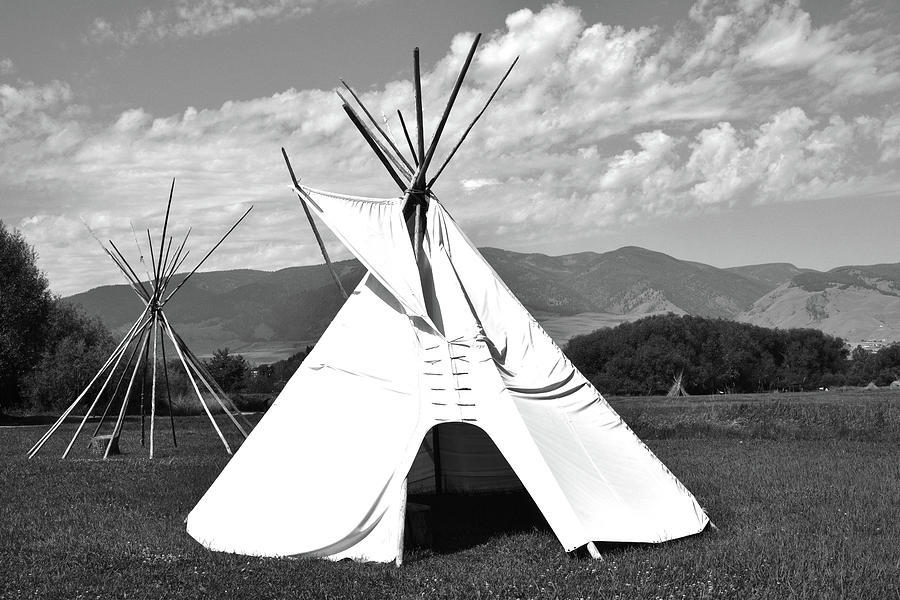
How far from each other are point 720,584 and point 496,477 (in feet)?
19.6

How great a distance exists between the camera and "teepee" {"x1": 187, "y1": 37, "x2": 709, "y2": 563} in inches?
326

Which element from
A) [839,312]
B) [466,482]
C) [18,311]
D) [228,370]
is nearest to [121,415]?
[466,482]

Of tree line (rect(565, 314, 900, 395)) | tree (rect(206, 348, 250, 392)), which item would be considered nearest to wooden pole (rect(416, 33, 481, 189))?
tree (rect(206, 348, 250, 392))

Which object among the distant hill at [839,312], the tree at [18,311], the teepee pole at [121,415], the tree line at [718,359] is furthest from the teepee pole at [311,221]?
the distant hill at [839,312]

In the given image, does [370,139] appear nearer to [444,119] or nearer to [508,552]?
[444,119]

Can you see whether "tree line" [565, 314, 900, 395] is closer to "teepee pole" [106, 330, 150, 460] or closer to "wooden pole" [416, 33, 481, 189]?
"teepee pole" [106, 330, 150, 460]

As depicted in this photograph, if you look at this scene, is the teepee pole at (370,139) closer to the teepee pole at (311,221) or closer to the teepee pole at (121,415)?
the teepee pole at (311,221)

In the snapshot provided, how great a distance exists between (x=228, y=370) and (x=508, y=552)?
48805 millimetres

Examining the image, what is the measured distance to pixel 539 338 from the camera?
9.88 m

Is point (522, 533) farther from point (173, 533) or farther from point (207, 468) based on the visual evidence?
point (207, 468)

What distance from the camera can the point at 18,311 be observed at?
35.9 meters

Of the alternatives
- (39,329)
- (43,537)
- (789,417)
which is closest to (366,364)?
(43,537)

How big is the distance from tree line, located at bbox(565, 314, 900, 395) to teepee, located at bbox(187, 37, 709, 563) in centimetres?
5487

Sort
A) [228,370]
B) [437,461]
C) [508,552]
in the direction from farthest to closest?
[228,370] → [437,461] → [508,552]
